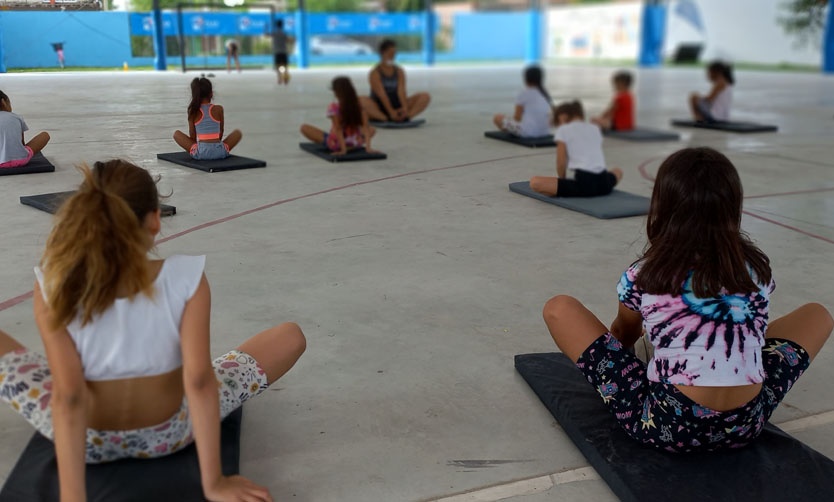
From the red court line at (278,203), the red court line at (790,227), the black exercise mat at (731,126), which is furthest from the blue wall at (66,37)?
the black exercise mat at (731,126)

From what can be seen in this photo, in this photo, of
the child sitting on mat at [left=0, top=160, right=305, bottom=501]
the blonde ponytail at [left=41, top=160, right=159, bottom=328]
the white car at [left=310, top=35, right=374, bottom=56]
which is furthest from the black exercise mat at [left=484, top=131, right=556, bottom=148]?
the white car at [left=310, top=35, right=374, bottom=56]

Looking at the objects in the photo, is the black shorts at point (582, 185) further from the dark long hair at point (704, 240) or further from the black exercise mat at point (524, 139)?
the dark long hair at point (704, 240)

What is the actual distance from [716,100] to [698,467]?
771cm

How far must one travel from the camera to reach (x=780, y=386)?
1950mm

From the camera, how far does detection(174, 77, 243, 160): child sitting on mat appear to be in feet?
12.8

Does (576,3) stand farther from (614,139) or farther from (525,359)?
(525,359)

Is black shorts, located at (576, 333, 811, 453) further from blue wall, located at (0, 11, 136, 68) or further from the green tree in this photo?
the green tree

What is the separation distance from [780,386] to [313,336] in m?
1.48

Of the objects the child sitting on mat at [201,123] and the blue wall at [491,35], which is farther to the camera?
the blue wall at [491,35]

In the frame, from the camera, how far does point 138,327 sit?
5.28 feet

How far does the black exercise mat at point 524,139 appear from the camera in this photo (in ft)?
22.7

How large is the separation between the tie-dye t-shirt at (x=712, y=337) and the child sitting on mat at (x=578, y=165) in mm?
2928

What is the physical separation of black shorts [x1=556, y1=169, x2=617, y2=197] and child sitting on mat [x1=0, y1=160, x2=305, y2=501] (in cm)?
336

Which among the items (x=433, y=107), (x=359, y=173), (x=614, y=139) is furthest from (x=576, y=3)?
(x=359, y=173)
